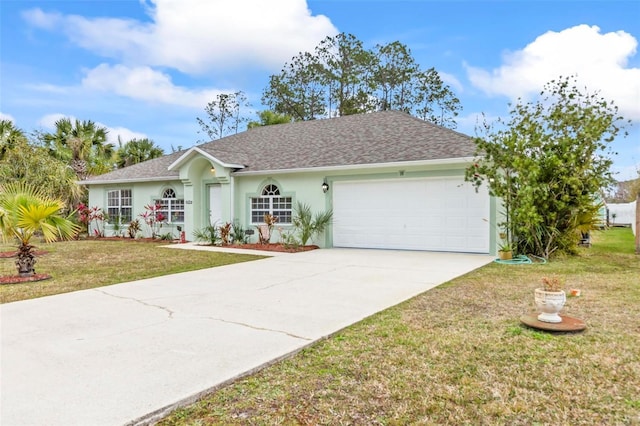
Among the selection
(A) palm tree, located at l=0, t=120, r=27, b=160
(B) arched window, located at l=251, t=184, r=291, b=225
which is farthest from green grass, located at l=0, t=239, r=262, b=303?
A: (A) palm tree, located at l=0, t=120, r=27, b=160

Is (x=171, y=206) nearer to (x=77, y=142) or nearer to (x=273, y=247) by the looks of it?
(x=273, y=247)

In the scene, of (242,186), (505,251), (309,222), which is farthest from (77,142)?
(505,251)

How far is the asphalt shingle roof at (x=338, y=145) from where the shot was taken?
509 inches

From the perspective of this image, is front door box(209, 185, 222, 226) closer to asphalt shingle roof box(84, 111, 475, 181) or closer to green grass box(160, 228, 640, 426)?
asphalt shingle roof box(84, 111, 475, 181)

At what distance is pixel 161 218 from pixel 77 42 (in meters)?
7.45

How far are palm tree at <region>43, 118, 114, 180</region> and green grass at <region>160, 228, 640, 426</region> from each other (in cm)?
2206

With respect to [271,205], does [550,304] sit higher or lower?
lower

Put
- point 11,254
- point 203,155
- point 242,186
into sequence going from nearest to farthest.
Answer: point 11,254 < point 203,155 < point 242,186

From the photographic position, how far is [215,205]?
16625 millimetres

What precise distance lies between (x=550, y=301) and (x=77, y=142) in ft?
78.0

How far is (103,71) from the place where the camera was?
19.6m

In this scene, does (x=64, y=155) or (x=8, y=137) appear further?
(x=64, y=155)

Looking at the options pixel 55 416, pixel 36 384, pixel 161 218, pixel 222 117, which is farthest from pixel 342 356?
pixel 222 117

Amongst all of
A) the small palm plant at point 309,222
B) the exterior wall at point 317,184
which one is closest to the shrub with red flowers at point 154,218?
the exterior wall at point 317,184
